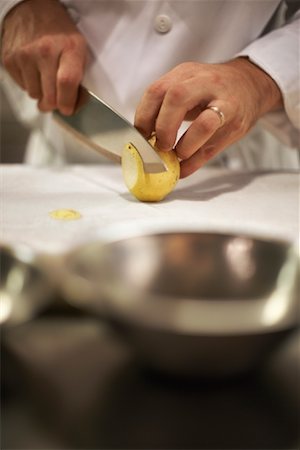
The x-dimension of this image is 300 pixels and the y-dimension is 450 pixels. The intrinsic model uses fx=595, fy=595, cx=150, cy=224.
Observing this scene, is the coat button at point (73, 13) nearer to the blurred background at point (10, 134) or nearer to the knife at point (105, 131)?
the knife at point (105, 131)

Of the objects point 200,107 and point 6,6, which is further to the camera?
point 6,6

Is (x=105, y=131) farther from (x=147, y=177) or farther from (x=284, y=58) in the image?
(x=284, y=58)

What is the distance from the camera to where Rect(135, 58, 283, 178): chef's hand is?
760 millimetres

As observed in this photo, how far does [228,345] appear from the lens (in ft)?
1.17

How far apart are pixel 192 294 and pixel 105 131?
0.47 m

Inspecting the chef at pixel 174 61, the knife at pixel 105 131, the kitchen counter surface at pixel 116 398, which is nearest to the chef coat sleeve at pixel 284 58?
the chef at pixel 174 61

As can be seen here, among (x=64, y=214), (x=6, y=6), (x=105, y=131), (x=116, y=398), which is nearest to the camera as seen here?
(x=116, y=398)

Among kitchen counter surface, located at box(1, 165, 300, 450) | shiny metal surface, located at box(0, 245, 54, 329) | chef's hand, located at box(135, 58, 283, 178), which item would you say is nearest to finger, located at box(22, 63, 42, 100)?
chef's hand, located at box(135, 58, 283, 178)

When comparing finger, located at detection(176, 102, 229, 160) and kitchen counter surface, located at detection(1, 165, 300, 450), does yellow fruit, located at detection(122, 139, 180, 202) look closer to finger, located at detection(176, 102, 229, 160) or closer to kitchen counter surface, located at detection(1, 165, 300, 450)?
finger, located at detection(176, 102, 229, 160)

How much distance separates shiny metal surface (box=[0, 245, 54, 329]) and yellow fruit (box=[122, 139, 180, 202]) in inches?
12.4

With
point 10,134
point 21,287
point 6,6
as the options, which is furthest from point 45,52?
point 10,134

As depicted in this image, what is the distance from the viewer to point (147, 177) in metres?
0.77

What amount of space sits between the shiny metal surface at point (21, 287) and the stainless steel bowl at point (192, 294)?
0.02 meters

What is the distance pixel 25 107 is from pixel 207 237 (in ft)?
2.94
